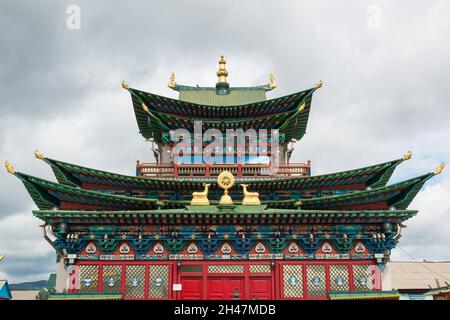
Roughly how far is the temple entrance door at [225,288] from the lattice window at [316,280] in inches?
131

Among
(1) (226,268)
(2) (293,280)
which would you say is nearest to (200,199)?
(1) (226,268)

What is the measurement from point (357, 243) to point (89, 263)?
13.5m

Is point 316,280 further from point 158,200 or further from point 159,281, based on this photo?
point 158,200

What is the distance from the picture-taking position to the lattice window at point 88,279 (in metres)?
20.4

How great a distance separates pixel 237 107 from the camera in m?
27.0

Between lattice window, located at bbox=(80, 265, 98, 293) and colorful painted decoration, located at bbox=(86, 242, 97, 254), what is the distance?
2.39 ft

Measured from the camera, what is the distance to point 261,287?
20.5 metres

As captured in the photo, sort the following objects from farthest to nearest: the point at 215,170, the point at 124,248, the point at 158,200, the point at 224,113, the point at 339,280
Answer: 1. the point at 224,113
2. the point at 215,170
3. the point at 158,200
4. the point at 124,248
5. the point at 339,280

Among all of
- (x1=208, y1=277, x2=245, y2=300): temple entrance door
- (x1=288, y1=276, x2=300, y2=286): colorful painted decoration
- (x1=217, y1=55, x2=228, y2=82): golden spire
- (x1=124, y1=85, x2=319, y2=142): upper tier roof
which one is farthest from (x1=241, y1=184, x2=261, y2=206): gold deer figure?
(x1=217, y1=55, x2=228, y2=82): golden spire

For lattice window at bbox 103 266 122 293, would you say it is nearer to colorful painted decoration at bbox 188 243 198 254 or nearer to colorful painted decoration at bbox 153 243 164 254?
colorful painted decoration at bbox 153 243 164 254

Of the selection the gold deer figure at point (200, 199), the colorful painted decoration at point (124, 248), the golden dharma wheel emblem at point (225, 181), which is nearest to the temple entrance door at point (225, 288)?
the gold deer figure at point (200, 199)

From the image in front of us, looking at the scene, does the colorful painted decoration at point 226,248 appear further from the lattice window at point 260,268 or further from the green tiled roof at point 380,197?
the green tiled roof at point 380,197

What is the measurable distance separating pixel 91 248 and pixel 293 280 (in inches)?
401
